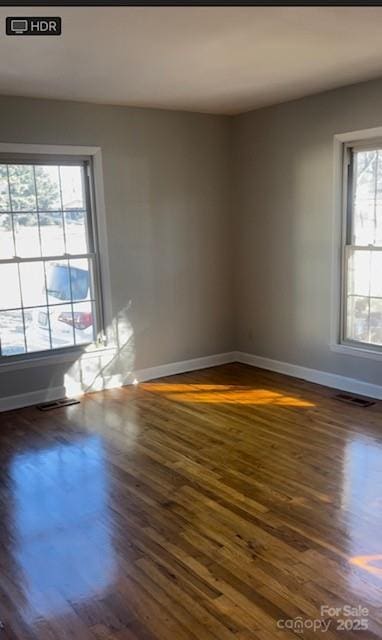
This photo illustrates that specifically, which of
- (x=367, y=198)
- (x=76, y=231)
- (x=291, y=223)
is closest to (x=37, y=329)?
(x=76, y=231)

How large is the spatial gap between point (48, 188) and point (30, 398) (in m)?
1.80

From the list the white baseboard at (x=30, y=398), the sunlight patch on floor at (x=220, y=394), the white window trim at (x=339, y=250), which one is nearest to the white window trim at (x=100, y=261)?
the white baseboard at (x=30, y=398)

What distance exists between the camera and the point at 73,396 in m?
5.04

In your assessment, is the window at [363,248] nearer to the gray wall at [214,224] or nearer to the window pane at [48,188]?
the gray wall at [214,224]

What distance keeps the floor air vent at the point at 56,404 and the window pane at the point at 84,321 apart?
539 millimetres

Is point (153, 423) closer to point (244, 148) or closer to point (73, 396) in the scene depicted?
point (73, 396)

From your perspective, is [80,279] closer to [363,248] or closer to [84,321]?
[84,321]

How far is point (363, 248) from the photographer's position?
4672 millimetres

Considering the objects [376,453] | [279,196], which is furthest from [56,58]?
[376,453]

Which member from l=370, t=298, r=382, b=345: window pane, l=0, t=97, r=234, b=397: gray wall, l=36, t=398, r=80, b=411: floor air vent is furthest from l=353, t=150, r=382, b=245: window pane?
l=36, t=398, r=80, b=411: floor air vent

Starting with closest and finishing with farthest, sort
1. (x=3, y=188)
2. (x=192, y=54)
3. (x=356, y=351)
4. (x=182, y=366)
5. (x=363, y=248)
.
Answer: (x=192, y=54)
(x=3, y=188)
(x=363, y=248)
(x=356, y=351)
(x=182, y=366)

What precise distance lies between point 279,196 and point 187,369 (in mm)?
1936

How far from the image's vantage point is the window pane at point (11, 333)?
4691 mm

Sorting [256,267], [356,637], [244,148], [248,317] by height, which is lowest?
[356,637]
